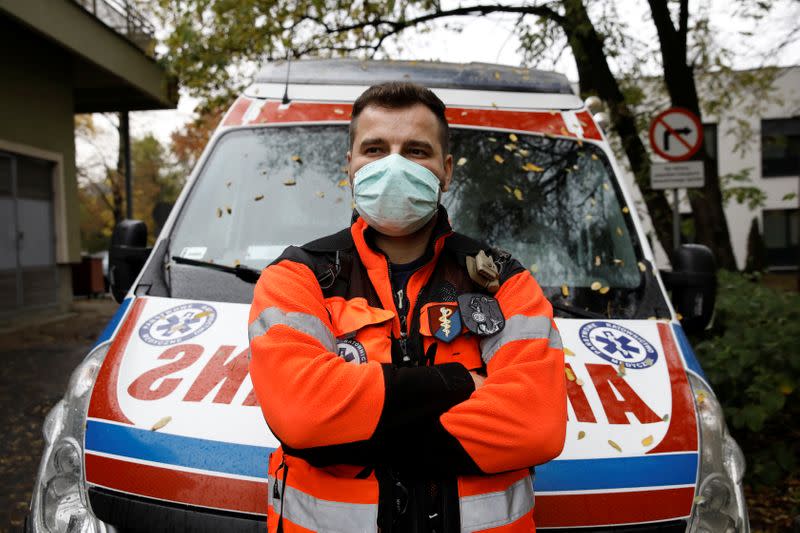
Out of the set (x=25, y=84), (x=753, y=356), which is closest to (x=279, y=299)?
(x=753, y=356)

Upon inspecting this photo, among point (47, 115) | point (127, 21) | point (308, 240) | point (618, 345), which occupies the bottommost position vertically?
point (618, 345)

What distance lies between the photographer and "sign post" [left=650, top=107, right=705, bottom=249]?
7.70 meters

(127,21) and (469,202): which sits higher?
(127,21)

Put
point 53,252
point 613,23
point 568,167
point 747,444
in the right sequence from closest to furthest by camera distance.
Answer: point 568,167
point 747,444
point 613,23
point 53,252

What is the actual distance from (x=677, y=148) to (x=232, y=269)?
6458mm

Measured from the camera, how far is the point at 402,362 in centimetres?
174

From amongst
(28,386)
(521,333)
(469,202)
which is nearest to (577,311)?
(469,202)

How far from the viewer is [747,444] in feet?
16.6

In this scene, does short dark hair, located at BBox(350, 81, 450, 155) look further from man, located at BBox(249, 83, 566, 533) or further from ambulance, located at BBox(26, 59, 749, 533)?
ambulance, located at BBox(26, 59, 749, 533)

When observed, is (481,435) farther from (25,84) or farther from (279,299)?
(25,84)

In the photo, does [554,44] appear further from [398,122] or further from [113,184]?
[113,184]

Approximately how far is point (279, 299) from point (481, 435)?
0.59m

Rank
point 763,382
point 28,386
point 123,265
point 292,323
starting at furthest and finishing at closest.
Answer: point 28,386 → point 763,382 → point 123,265 → point 292,323

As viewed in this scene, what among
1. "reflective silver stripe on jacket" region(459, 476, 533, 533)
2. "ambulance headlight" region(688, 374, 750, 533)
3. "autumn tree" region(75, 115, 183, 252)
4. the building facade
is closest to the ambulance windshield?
"ambulance headlight" region(688, 374, 750, 533)
